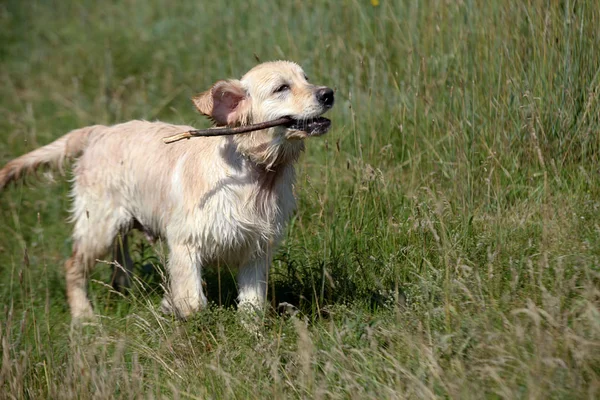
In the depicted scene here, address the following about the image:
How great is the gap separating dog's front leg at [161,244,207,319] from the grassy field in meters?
0.18

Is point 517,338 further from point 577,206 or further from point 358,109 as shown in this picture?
point 358,109

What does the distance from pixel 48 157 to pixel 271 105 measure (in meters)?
2.01

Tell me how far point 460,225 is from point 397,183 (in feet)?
2.57

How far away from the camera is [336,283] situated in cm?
473

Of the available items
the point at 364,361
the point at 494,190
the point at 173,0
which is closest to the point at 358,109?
the point at 494,190

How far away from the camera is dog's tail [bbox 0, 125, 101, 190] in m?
5.72

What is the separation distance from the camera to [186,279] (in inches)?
188

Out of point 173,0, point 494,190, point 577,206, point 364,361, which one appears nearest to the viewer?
point 364,361

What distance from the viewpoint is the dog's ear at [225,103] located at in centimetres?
460

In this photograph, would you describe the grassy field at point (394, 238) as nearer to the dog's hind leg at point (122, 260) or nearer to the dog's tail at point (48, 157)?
the dog's hind leg at point (122, 260)

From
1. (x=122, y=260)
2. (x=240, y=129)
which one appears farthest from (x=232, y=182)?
(x=122, y=260)

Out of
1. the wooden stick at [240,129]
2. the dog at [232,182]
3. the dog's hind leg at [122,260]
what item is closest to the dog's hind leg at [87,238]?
the dog's hind leg at [122,260]

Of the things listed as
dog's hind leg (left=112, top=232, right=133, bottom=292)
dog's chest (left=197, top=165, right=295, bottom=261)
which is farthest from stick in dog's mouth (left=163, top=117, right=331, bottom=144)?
dog's hind leg (left=112, top=232, right=133, bottom=292)

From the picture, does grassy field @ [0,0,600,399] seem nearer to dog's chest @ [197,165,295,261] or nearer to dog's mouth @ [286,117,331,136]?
dog's chest @ [197,165,295,261]
